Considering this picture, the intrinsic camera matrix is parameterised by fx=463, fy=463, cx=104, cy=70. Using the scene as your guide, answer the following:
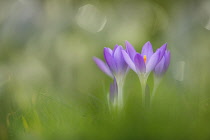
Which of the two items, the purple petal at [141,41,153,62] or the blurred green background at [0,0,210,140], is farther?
the purple petal at [141,41,153,62]

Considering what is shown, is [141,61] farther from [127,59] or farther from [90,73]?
[90,73]

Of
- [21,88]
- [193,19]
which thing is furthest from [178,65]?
[193,19]

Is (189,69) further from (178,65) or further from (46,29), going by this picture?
(46,29)

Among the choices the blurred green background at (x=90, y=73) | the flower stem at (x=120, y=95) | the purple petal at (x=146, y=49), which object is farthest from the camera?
the purple petal at (x=146, y=49)

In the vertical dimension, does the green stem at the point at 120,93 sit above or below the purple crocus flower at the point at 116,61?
below

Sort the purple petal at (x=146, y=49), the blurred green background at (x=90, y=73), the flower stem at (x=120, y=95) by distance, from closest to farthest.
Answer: the blurred green background at (x=90, y=73)
the flower stem at (x=120, y=95)
the purple petal at (x=146, y=49)

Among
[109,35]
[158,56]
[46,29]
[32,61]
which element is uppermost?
[46,29]
